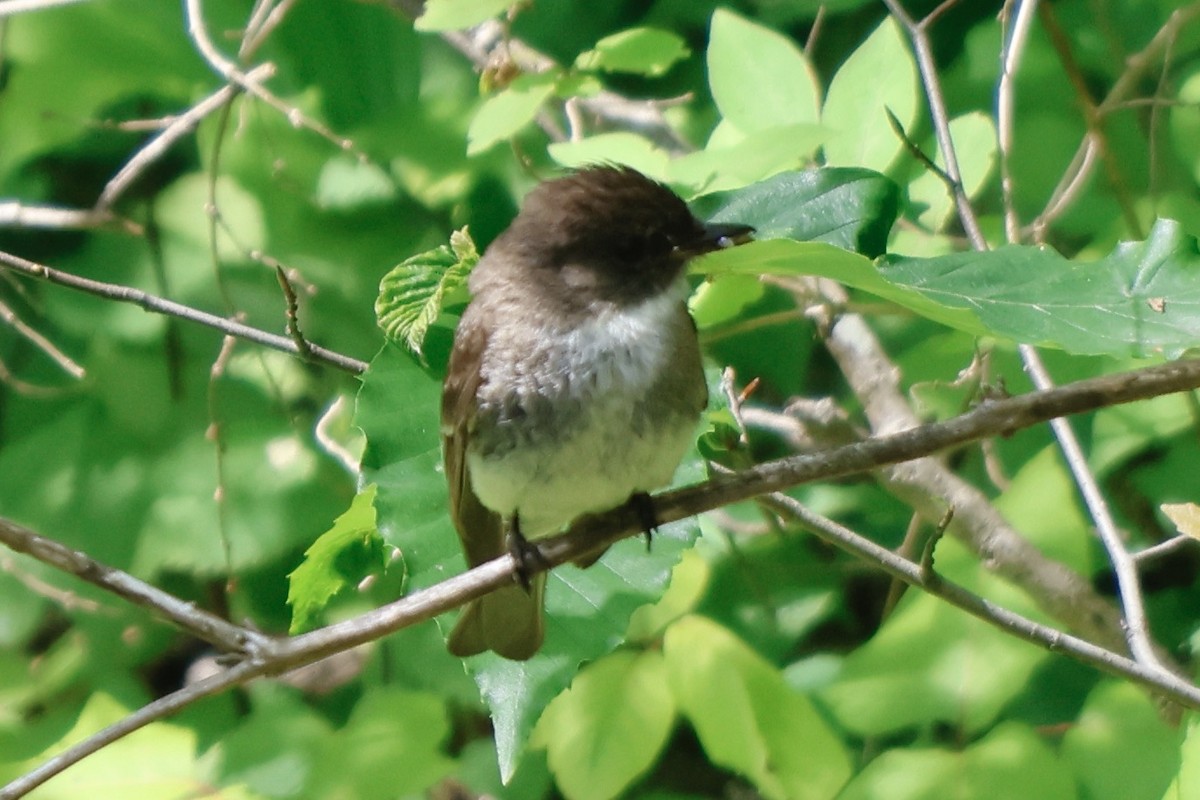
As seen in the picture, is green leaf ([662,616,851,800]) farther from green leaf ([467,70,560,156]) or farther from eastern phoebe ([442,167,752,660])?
green leaf ([467,70,560,156])

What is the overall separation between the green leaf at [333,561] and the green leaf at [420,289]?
9.6 inches

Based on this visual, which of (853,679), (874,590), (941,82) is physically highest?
(941,82)

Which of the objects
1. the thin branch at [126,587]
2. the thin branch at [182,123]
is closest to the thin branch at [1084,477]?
the thin branch at [126,587]

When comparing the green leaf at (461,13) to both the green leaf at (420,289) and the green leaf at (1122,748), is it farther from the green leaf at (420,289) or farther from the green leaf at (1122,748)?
the green leaf at (1122,748)

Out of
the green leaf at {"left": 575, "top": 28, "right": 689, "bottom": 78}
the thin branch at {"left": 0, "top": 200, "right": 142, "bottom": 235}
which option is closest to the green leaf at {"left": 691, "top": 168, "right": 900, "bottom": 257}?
the green leaf at {"left": 575, "top": 28, "right": 689, "bottom": 78}

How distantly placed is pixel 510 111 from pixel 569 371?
0.47 meters

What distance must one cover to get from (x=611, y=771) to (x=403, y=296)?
0.83 meters

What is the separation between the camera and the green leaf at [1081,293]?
3.46 feet

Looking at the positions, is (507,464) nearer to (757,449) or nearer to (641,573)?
(641,573)

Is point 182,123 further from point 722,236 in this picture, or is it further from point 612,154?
point 722,236

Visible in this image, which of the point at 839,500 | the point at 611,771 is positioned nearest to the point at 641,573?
the point at 611,771

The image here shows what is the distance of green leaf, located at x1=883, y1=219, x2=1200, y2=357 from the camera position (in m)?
1.05

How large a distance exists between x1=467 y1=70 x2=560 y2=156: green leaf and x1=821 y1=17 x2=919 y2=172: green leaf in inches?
17.1

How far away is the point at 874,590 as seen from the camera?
275 cm
